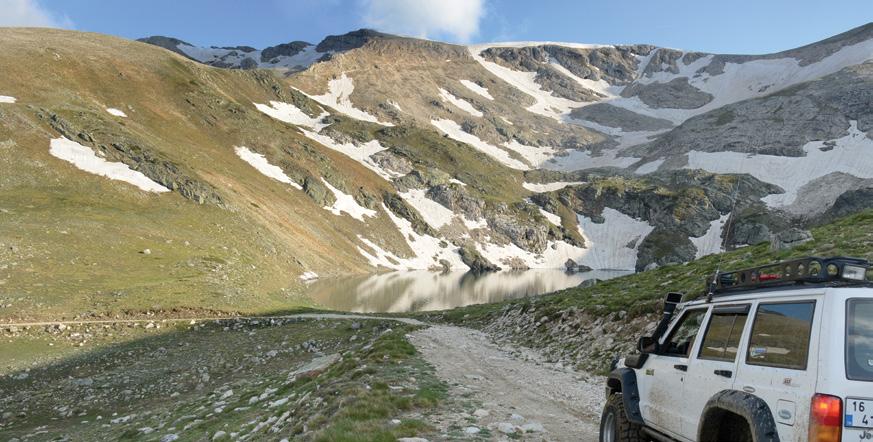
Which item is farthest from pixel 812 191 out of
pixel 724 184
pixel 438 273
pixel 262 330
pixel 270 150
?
pixel 262 330

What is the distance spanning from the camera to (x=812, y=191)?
174 metres

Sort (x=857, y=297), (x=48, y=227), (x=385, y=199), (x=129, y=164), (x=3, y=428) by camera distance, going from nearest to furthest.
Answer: (x=857, y=297) → (x=3, y=428) → (x=48, y=227) → (x=129, y=164) → (x=385, y=199)

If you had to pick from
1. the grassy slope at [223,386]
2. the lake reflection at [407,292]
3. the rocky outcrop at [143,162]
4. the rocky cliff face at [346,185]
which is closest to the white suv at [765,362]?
the grassy slope at [223,386]

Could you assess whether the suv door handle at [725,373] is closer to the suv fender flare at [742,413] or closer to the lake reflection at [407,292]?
the suv fender flare at [742,413]

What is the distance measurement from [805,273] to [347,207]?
136 metres

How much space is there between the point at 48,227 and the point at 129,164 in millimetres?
36059

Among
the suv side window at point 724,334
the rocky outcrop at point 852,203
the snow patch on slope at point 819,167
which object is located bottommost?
the suv side window at point 724,334

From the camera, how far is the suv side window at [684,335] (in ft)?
24.8

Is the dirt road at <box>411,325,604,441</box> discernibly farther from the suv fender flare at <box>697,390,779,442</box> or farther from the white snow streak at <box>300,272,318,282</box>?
the white snow streak at <box>300,272,318,282</box>

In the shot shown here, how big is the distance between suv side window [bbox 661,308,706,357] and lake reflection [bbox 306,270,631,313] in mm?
57789

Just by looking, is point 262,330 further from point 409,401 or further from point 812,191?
point 812,191

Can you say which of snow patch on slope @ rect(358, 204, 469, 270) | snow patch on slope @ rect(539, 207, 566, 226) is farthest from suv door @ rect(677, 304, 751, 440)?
snow patch on slope @ rect(539, 207, 566, 226)

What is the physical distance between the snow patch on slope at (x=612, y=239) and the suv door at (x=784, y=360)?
573 feet

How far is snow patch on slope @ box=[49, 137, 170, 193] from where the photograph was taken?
76875 mm
